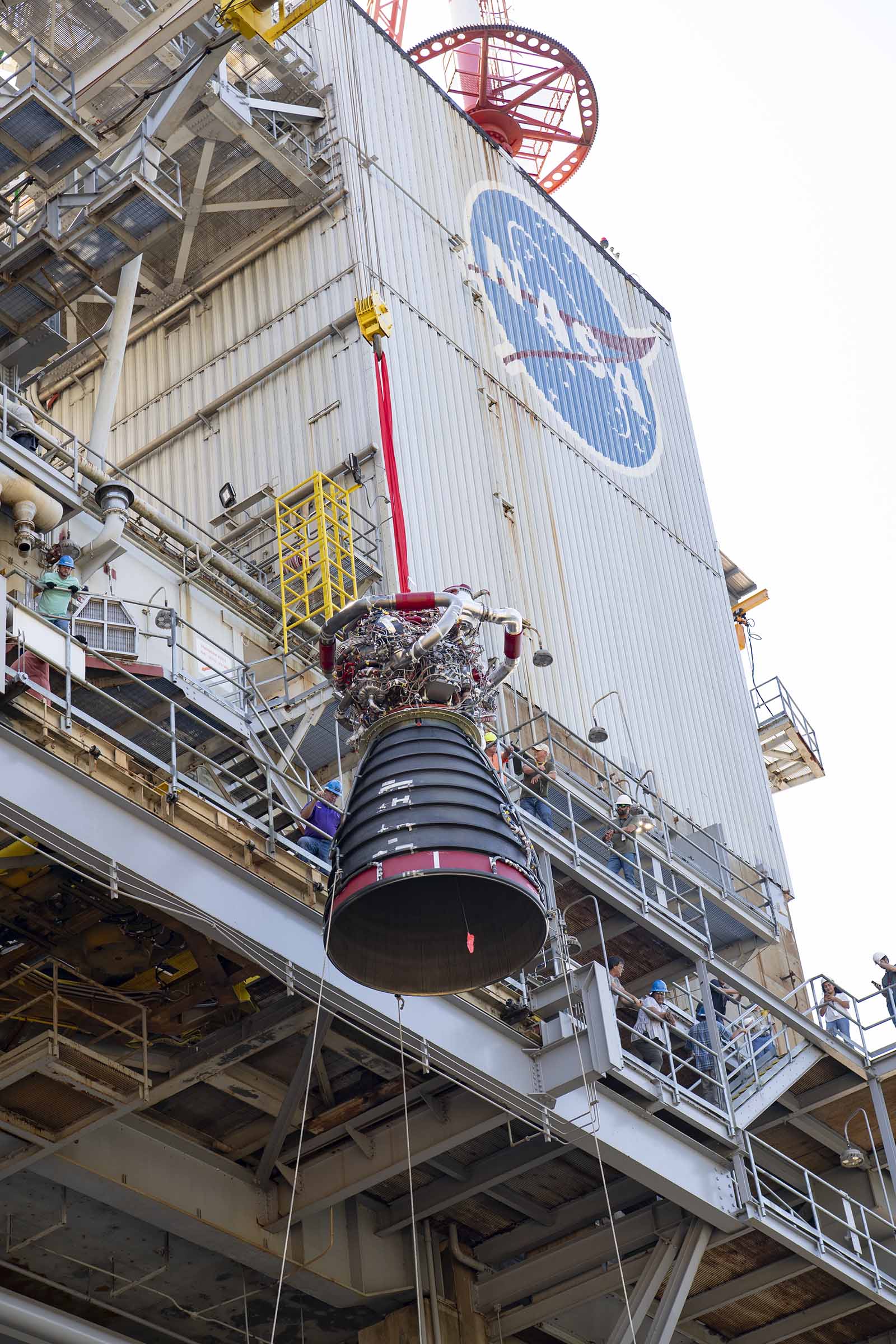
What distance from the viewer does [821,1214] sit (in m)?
26.2

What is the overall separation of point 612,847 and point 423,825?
10.8 m

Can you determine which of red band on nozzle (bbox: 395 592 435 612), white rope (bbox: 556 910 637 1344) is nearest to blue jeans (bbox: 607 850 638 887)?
white rope (bbox: 556 910 637 1344)

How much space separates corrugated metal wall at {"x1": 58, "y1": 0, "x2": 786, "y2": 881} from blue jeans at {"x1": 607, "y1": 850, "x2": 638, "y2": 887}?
3709 mm

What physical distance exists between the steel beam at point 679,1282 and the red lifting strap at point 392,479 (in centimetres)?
931

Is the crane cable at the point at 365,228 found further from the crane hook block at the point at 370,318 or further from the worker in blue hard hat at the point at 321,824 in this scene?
the worker in blue hard hat at the point at 321,824

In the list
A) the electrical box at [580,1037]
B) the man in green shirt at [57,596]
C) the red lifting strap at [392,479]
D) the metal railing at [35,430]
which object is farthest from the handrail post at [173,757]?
the electrical box at [580,1037]

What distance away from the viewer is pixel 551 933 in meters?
20.4

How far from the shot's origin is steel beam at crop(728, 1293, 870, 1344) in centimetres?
2482

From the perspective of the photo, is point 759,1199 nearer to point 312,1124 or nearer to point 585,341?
point 312,1124

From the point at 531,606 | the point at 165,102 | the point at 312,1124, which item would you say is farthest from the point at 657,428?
the point at 312,1124

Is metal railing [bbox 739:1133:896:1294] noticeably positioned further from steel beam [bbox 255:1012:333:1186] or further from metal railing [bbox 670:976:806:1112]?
steel beam [bbox 255:1012:333:1186]

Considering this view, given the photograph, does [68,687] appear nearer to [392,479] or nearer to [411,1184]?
[392,479]

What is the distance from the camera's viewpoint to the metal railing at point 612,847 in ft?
78.2

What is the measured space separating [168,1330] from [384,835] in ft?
33.8
